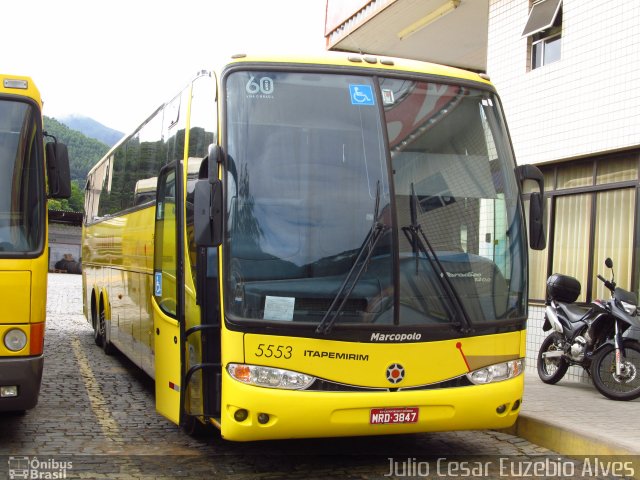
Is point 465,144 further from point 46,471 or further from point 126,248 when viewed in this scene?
point 126,248

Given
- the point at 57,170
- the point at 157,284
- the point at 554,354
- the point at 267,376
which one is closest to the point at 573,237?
the point at 554,354

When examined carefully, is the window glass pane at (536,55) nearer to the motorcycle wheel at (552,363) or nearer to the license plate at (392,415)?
the motorcycle wheel at (552,363)

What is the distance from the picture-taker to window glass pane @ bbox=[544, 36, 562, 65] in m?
11.6

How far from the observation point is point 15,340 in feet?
21.4

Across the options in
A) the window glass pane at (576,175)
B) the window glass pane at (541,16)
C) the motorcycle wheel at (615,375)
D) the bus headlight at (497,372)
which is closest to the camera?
the bus headlight at (497,372)

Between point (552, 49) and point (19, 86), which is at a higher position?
point (552, 49)

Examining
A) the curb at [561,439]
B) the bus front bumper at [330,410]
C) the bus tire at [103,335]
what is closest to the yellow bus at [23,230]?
the bus front bumper at [330,410]

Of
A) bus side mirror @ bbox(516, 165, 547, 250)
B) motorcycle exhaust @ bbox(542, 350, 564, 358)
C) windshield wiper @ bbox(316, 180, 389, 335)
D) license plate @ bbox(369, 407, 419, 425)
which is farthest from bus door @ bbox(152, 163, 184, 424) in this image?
motorcycle exhaust @ bbox(542, 350, 564, 358)

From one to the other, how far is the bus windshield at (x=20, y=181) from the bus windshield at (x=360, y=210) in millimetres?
1849

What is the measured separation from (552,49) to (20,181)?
7.84m

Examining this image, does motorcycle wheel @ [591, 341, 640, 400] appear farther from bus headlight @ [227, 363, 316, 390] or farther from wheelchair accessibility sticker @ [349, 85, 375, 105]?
bus headlight @ [227, 363, 316, 390]

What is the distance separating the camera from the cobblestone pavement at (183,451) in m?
6.36

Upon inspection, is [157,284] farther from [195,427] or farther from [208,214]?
[208,214]

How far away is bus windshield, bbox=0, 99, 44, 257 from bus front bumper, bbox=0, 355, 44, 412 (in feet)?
2.81
